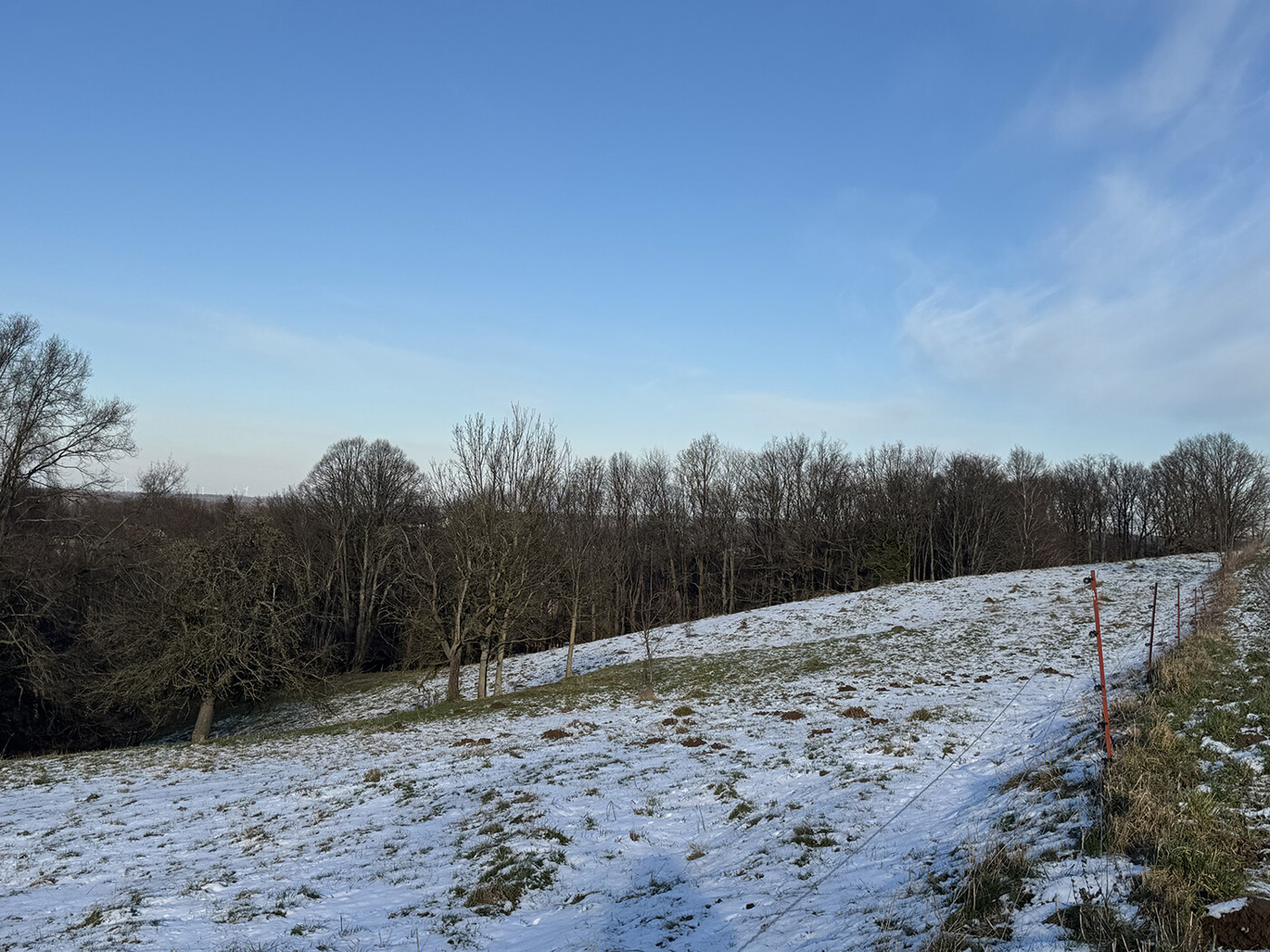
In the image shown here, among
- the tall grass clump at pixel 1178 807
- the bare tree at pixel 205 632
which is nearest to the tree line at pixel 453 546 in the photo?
the bare tree at pixel 205 632

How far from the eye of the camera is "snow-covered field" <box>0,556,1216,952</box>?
6.32m

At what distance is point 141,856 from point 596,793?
6331mm

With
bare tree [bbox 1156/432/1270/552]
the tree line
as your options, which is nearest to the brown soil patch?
the tree line

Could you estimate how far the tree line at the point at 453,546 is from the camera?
21.8 metres

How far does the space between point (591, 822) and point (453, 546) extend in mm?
15380

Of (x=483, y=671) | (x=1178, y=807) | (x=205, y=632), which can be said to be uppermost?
(x=1178, y=807)

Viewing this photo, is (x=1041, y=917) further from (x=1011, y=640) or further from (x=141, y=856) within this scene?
(x=1011, y=640)

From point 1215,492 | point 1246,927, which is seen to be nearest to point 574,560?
point 1246,927

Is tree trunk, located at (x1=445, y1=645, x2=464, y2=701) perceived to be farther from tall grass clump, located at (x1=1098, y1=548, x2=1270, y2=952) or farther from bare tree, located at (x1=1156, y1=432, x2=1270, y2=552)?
bare tree, located at (x1=1156, y1=432, x2=1270, y2=552)

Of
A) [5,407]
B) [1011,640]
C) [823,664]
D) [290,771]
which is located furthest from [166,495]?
[1011,640]

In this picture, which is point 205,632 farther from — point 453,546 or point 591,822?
point 591,822

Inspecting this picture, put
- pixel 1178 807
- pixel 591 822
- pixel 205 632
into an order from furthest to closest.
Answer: pixel 205 632 → pixel 591 822 → pixel 1178 807

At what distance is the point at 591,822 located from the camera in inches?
351

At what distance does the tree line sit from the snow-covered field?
4495 millimetres
